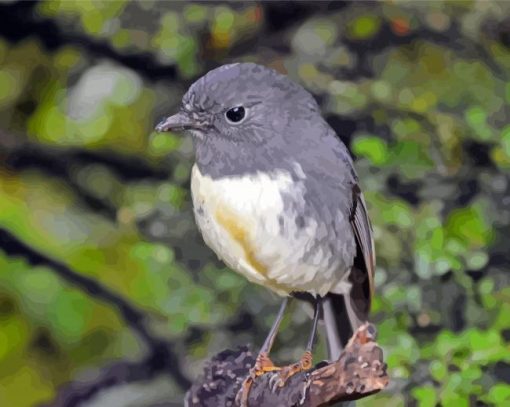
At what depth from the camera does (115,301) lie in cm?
112

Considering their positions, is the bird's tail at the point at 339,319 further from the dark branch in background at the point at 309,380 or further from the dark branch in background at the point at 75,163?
the dark branch in background at the point at 75,163

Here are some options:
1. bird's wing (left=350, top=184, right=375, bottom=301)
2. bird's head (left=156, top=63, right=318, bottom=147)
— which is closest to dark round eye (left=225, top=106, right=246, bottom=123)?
bird's head (left=156, top=63, right=318, bottom=147)

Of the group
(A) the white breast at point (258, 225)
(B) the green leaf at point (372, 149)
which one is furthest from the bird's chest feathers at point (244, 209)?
(B) the green leaf at point (372, 149)

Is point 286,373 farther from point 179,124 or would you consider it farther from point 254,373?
point 179,124

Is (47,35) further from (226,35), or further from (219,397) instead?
(219,397)

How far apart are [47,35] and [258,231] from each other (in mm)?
558

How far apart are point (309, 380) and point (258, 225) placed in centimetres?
12

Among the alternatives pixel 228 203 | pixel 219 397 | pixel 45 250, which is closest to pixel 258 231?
pixel 228 203

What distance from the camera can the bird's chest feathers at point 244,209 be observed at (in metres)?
0.68

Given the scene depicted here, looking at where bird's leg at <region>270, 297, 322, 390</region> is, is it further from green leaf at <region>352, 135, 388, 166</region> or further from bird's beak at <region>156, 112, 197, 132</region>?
green leaf at <region>352, 135, 388, 166</region>

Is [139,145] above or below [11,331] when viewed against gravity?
above

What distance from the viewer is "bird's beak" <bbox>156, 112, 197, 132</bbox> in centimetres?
68

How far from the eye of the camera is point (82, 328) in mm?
→ 1105

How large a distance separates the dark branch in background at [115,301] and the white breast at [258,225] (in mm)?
420
